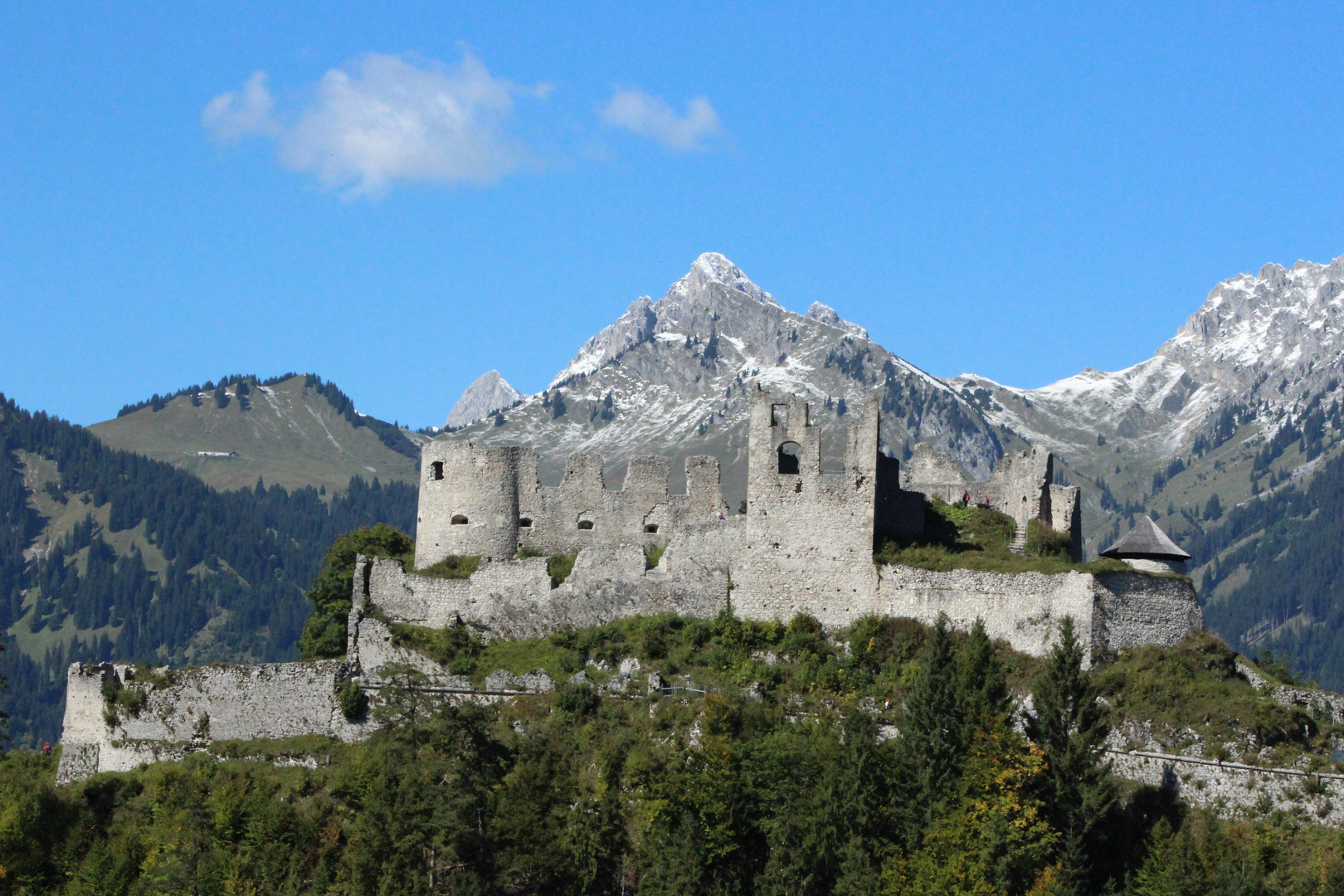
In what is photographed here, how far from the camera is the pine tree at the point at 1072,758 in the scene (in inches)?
2000

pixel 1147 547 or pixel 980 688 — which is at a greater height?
pixel 1147 547

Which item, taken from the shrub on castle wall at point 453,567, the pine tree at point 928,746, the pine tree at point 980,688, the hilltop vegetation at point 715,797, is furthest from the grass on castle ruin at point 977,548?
the shrub on castle wall at point 453,567

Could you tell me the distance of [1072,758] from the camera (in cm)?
5159

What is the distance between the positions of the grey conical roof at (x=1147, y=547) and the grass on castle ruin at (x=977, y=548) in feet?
6.83

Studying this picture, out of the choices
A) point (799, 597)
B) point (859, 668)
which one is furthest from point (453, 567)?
point (859, 668)

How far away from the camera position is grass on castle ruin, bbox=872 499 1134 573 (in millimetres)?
59969

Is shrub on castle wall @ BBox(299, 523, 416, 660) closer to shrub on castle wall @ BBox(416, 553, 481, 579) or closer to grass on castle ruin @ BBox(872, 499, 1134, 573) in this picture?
shrub on castle wall @ BBox(416, 553, 481, 579)

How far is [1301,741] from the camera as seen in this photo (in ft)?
171

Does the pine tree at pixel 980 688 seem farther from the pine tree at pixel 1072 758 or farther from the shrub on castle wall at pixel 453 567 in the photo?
the shrub on castle wall at pixel 453 567

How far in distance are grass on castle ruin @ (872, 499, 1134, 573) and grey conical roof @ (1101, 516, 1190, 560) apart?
6.83ft

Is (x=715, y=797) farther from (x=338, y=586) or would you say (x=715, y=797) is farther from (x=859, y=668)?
(x=338, y=586)

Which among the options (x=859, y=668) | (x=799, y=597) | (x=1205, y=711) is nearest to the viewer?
(x=1205, y=711)

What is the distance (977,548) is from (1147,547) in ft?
20.3

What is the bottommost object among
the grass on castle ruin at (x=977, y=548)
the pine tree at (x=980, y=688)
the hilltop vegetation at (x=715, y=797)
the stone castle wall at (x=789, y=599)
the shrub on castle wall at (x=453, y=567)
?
the hilltop vegetation at (x=715, y=797)
